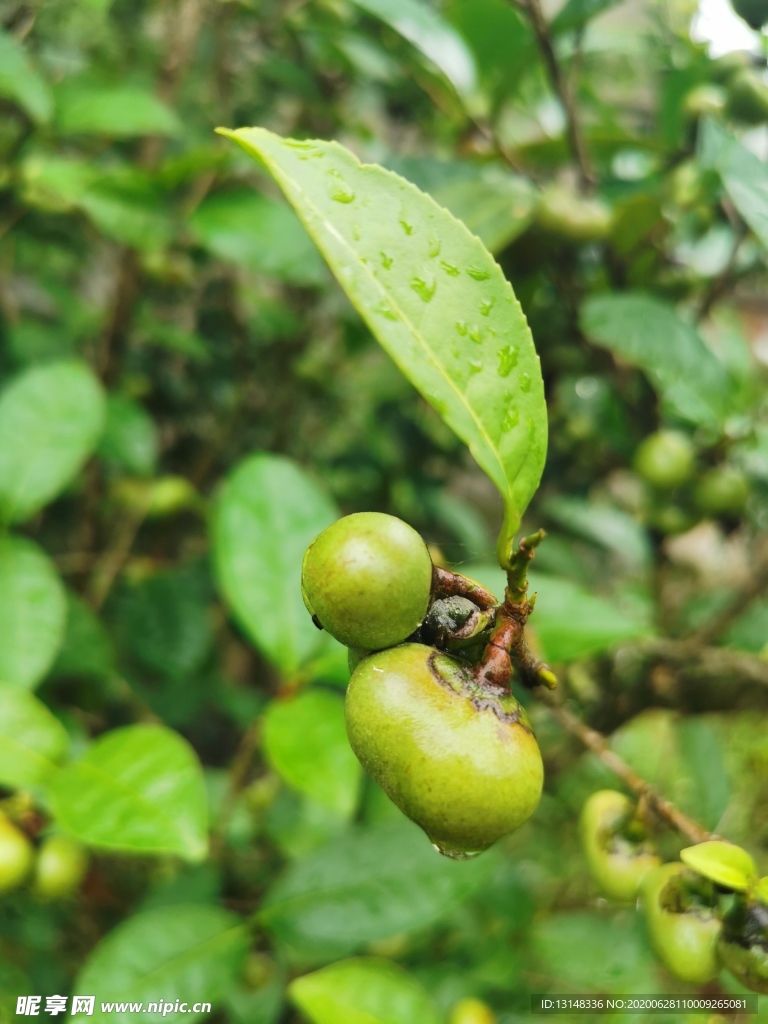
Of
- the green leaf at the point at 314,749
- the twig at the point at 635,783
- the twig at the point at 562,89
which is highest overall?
the twig at the point at 562,89

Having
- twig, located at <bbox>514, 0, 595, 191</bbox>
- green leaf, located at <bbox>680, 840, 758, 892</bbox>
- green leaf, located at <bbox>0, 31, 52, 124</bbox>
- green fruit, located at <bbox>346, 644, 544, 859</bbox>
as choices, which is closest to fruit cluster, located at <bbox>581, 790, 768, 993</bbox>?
green leaf, located at <bbox>680, 840, 758, 892</bbox>

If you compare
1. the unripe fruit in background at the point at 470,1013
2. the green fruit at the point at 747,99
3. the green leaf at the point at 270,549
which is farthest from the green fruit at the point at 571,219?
the unripe fruit in background at the point at 470,1013

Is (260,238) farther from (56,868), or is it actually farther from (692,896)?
(692,896)

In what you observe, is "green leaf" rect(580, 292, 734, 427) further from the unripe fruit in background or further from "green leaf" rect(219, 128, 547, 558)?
the unripe fruit in background

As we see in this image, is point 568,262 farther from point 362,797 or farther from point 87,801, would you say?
point 87,801

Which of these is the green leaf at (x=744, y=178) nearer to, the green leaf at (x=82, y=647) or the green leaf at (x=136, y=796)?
the green leaf at (x=136, y=796)

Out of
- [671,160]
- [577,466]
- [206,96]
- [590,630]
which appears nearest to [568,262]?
[671,160]
